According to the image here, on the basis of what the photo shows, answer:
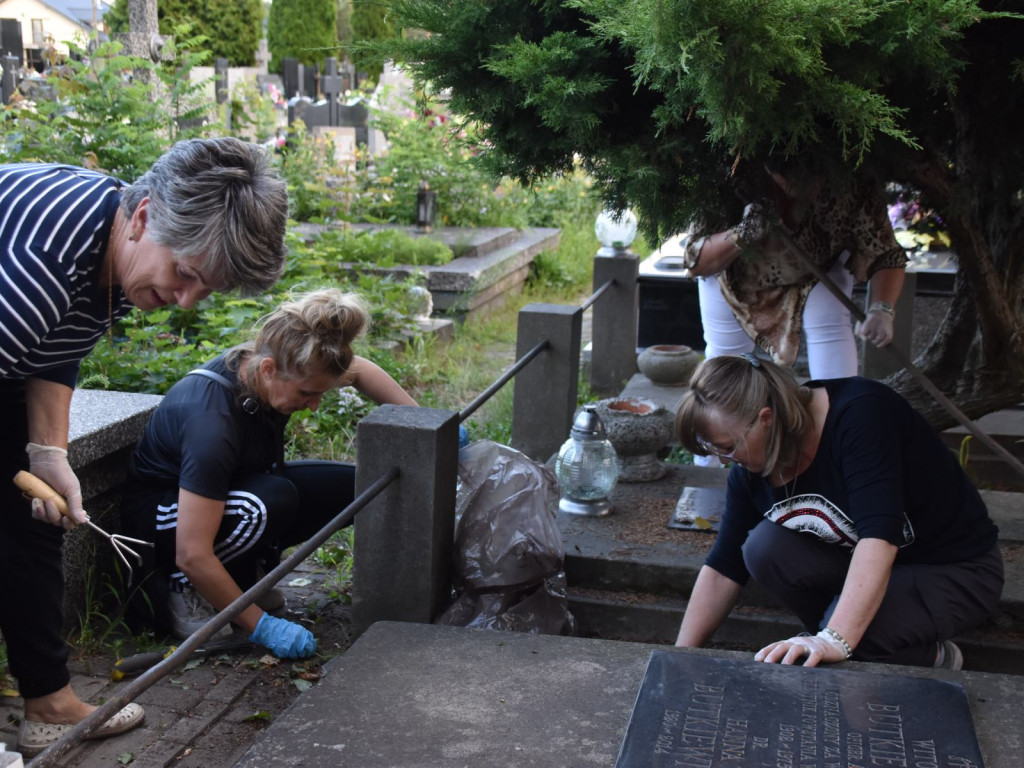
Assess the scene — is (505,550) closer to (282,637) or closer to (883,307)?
(282,637)

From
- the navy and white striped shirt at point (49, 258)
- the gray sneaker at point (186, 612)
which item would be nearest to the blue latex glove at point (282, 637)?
the gray sneaker at point (186, 612)

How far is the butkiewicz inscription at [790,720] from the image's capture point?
74.4 inches

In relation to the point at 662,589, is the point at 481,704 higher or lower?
higher

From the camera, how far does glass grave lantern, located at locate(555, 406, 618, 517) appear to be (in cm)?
365

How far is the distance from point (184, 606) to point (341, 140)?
1075 centimetres

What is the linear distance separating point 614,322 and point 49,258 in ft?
13.9

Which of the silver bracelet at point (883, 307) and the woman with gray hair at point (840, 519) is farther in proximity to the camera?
the silver bracelet at point (883, 307)

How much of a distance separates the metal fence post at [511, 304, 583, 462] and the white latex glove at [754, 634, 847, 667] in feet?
7.20

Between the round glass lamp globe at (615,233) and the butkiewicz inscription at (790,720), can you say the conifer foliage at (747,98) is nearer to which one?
the butkiewicz inscription at (790,720)

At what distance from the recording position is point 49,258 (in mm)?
2049

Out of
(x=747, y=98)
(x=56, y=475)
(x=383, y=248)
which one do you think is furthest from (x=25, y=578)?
(x=383, y=248)

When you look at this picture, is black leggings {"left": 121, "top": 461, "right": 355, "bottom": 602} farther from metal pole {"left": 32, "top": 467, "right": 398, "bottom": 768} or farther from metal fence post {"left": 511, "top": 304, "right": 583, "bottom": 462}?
metal fence post {"left": 511, "top": 304, "right": 583, "bottom": 462}

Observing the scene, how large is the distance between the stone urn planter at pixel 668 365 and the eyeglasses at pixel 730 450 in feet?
10.1

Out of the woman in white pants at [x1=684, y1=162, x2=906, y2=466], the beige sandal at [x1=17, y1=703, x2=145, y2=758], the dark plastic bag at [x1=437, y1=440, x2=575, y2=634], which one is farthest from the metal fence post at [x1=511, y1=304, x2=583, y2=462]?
the beige sandal at [x1=17, y1=703, x2=145, y2=758]
